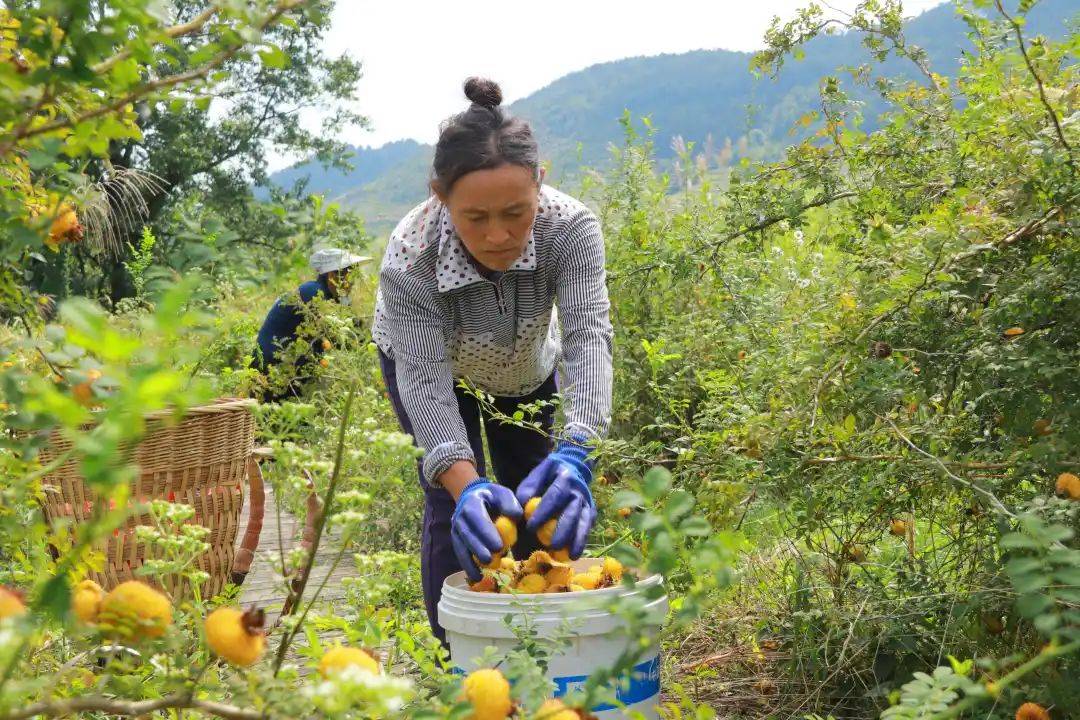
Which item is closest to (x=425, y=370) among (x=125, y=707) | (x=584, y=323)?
(x=584, y=323)

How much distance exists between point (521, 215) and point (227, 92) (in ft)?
3.67

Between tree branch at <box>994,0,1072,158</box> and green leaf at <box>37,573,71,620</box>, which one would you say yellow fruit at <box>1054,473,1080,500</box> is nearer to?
tree branch at <box>994,0,1072,158</box>

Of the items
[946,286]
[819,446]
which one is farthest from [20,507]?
[946,286]

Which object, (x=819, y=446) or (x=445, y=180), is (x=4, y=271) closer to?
(x=445, y=180)

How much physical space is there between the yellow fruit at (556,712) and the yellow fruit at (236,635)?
0.28 m

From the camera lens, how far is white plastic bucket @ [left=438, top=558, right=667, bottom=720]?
1.72m

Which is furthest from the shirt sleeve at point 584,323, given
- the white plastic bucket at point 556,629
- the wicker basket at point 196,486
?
the wicker basket at point 196,486

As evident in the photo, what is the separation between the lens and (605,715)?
1882mm

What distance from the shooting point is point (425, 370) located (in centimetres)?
252

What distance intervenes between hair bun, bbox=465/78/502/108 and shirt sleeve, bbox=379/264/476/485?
458mm

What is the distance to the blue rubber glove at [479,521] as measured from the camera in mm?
1983

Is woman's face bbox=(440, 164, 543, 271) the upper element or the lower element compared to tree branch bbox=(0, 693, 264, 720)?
upper

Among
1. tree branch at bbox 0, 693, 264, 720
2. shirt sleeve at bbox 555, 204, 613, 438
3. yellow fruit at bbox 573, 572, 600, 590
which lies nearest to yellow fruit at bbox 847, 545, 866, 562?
shirt sleeve at bbox 555, 204, 613, 438

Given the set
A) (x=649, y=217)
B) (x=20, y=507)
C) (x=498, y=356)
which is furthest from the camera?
(x=649, y=217)
